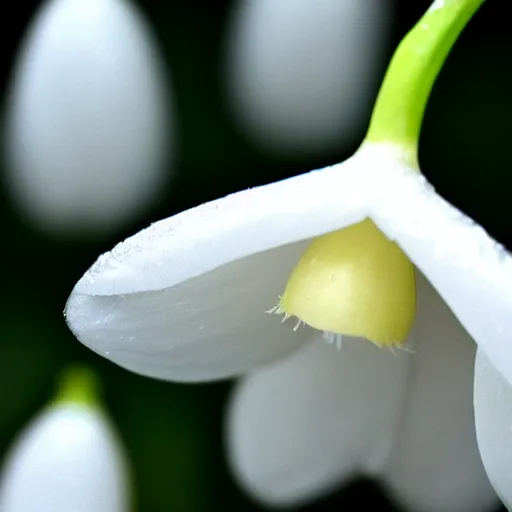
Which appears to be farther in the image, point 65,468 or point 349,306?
point 65,468

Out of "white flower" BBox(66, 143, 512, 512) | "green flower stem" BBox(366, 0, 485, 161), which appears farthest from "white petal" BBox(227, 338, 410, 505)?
"green flower stem" BBox(366, 0, 485, 161)

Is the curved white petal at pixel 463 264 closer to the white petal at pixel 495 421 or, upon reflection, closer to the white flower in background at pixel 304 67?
the white petal at pixel 495 421

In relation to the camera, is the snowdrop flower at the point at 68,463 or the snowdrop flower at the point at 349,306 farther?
the snowdrop flower at the point at 68,463

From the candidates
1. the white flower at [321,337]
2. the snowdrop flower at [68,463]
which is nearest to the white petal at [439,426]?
the white flower at [321,337]

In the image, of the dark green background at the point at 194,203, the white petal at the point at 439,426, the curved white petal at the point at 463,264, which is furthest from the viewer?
the dark green background at the point at 194,203

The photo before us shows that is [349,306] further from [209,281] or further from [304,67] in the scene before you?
[304,67]

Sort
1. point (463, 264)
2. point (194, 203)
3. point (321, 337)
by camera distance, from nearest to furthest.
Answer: point (463, 264) < point (321, 337) < point (194, 203)

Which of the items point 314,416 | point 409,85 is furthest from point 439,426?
point 409,85

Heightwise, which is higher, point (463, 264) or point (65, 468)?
point (463, 264)

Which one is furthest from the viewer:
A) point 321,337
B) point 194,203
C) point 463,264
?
point 194,203
